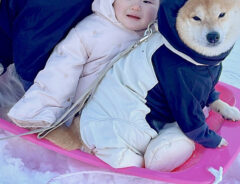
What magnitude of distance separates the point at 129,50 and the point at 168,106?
201 mm

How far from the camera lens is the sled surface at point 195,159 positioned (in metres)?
1.10

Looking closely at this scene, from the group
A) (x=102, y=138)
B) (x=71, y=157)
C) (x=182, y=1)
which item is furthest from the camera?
Answer: (x=71, y=157)

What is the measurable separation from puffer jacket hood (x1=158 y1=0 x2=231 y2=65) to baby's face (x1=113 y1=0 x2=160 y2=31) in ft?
0.46

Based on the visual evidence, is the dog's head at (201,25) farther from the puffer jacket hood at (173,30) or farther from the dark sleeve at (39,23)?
the dark sleeve at (39,23)

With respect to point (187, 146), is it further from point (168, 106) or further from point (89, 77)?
point (89, 77)

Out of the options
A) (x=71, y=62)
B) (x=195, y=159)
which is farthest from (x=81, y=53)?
(x=195, y=159)

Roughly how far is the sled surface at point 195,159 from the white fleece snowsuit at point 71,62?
70 millimetres

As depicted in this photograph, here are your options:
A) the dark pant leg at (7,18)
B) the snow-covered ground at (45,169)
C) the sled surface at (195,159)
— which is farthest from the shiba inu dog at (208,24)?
the dark pant leg at (7,18)

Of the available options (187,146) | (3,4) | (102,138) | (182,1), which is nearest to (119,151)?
(102,138)

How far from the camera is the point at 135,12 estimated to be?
1.23m

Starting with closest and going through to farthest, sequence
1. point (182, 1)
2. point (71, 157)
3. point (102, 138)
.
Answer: point (182, 1) < point (102, 138) < point (71, 157)

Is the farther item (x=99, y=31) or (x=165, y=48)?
(x=99, y=31)

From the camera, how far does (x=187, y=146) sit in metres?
1.17

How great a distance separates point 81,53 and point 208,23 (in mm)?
427
